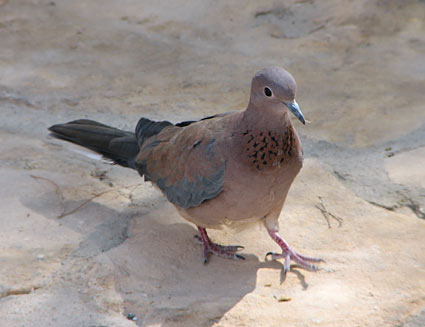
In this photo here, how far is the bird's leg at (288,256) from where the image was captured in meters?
3.20

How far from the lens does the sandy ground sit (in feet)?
9.53

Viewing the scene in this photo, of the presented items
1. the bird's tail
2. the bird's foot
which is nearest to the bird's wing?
the bird's tail

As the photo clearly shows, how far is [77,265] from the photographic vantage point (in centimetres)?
311

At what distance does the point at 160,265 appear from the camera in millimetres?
3217

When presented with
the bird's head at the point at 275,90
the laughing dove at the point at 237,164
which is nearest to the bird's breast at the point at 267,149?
the laughing dove at the point at 237,164

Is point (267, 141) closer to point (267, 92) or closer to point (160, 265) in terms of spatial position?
point (267, 92)

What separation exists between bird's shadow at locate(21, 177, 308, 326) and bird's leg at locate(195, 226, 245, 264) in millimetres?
32

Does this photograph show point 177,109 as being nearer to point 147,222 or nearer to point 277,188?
point 147,222

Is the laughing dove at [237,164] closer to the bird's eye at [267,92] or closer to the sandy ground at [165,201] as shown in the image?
the bird's eye at [267,92]

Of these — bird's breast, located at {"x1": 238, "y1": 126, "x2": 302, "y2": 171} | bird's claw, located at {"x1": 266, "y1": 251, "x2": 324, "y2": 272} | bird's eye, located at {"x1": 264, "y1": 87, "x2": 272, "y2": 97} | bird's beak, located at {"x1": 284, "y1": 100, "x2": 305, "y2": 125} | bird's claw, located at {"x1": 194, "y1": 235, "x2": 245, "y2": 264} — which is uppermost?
bird's eye, located at {"x1": 264, "y1": 87, "x2": 272, "y2": 97}

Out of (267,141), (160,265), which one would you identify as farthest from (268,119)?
(160,265)

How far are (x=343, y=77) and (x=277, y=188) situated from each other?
6.54 feet

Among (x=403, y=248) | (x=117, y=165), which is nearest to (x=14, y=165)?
(x=117, y=165)

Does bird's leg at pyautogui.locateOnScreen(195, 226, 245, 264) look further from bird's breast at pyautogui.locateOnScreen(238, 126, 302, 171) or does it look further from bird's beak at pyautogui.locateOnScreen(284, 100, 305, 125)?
bird's beak at pyautogui.locateOnScreen(284, 100, 305, 125)
